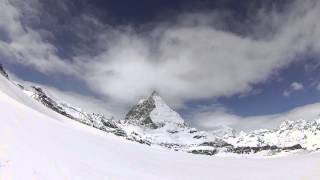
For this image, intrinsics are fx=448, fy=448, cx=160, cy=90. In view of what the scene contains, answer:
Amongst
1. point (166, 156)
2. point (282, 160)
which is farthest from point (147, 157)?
point (282, 160)

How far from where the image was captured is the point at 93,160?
1578 centimetres

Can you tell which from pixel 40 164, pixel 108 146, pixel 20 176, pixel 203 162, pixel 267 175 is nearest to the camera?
pixel 20 176

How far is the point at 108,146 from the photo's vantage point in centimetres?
1850

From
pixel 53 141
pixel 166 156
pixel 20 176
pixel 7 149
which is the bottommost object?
pixel 20 176

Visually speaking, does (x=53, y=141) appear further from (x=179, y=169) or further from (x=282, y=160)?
(x=282, y=160)

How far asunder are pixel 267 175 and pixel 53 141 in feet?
26.9

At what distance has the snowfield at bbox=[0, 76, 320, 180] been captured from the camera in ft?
45.1

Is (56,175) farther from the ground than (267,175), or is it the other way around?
(267,175)

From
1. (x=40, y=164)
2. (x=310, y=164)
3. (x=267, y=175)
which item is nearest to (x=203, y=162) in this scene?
(x=267, y=175)

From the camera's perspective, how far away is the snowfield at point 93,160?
13734mm

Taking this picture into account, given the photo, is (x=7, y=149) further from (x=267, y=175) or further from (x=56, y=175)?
(x=267, y=175)

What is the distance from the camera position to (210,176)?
17.4 meters

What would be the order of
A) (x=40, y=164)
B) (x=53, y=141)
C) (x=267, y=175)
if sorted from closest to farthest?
(x=40, y=164)
(x=53, y=141)
(x=267, y=175)

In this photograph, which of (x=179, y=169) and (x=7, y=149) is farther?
(x=179, y=169)
